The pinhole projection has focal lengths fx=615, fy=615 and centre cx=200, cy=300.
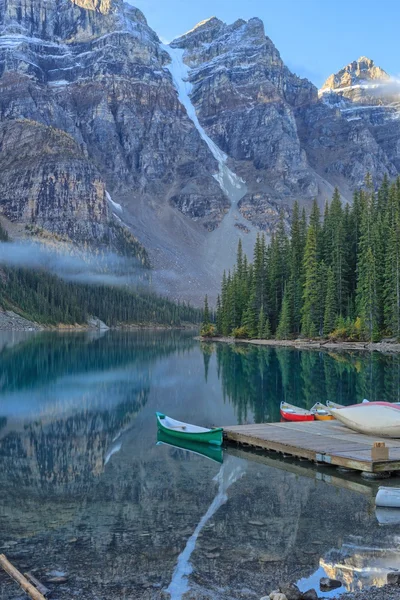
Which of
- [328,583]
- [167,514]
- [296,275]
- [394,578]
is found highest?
[296,275]

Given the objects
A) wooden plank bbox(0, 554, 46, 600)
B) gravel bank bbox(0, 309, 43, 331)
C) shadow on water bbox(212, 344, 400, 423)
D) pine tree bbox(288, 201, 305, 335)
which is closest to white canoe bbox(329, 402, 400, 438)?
shadow on water bbox(212, 344, 400, 423)

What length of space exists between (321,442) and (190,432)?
5.32 m

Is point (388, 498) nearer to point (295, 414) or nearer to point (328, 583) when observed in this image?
point (328, 583)

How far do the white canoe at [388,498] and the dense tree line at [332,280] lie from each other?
2274 inches

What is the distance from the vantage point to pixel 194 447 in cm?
2375

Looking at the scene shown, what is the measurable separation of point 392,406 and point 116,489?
10.9 meters

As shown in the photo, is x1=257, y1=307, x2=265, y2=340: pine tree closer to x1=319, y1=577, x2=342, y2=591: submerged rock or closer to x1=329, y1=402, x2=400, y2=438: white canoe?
x1=329, y1=402, x2=400, y2=438: white canoe

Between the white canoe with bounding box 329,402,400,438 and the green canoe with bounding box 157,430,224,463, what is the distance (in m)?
5.19

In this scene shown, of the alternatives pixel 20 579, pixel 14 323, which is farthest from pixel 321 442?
pixel 14 323

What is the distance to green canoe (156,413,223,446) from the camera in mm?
23328

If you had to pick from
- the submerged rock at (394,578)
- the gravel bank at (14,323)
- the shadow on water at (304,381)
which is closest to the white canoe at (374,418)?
the shadow on water at (304,381)

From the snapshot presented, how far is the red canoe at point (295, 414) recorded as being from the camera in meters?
28.1

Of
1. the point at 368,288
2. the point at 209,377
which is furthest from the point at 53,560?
the point at 368,288

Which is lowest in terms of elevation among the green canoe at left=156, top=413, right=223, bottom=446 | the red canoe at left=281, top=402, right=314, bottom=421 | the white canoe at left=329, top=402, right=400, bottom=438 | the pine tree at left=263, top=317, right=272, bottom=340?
the pine tree at left=263, top=317, right=272, bottom=340
